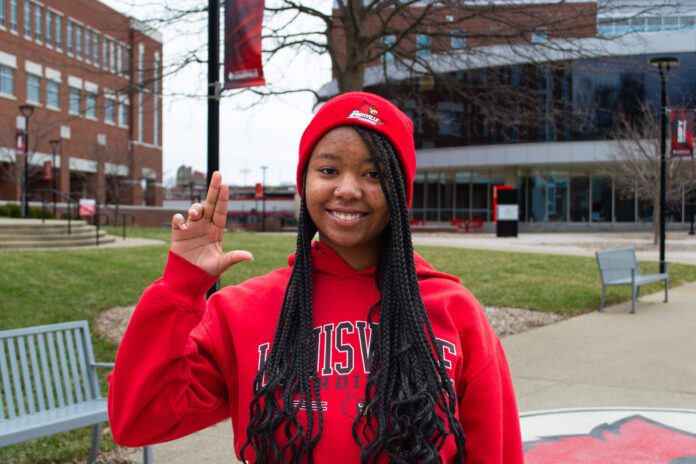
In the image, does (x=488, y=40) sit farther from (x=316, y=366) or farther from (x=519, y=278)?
(x=316, y=366)

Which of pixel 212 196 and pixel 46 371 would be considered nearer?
pixel 212 196

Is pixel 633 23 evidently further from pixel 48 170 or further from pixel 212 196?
pixel 48 170

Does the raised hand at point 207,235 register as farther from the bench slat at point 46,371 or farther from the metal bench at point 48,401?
the bench slat at point 46,371

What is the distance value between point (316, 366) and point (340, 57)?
27.4ft

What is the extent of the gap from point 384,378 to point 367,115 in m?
0.67

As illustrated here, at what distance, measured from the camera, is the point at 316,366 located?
1.57m

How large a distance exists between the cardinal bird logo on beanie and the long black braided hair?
0.09 feet

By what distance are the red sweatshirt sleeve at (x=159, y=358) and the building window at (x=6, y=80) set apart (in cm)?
3828

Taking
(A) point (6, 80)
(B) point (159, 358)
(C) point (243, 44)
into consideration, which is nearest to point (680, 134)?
(C) point (243, 44)

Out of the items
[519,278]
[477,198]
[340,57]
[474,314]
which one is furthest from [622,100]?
[474,314]

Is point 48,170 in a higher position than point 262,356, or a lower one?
higher

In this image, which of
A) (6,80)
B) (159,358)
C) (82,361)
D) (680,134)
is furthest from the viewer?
(6,80)

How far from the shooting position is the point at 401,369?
153 centimetres

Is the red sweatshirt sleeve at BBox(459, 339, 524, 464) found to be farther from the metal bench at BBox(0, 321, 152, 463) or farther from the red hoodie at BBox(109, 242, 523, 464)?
the metal bench at BBox(0, 321, 152, 463)
